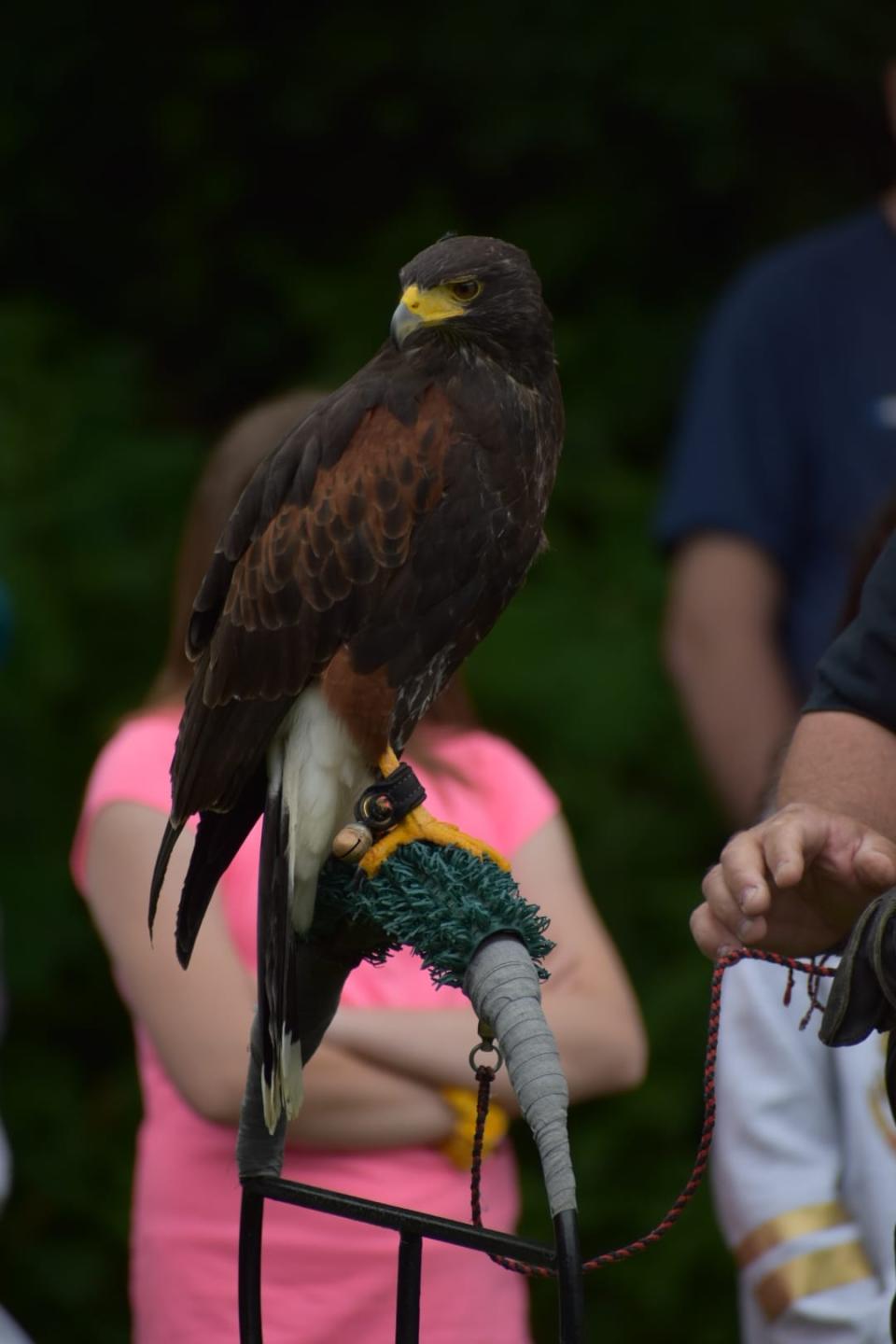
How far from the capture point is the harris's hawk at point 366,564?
1.34 meters

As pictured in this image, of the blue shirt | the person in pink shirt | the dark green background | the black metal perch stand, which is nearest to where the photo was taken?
the black metal perch stand

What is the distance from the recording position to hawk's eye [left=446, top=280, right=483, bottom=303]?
53.9 inches

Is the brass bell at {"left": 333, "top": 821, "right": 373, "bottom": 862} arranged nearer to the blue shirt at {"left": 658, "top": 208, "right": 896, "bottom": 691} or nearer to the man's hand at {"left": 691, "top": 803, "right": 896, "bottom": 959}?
the man's hand at {"left": 691, "top": 803, "right": 896, "bottom": 959}

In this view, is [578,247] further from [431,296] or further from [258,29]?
[431,296]

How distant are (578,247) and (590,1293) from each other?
2.26 m

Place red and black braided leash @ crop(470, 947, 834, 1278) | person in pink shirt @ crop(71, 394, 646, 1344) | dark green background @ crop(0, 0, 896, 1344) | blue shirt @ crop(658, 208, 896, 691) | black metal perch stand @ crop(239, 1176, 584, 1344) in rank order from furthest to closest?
dark green background @ crop(0, 0, 896, 1344) → blue shirt @ crop(658, 208, 896, 691) → person in pink shirt @ crop(71, 394, 646, 1344) → red and black braided leash @ crop(470, 947, 834, 1278) → black metal perch stand @ crop(239, 1176, 584, 1344)

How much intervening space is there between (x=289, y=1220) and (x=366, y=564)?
931 mm

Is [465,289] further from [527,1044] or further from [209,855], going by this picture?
[527,1044]

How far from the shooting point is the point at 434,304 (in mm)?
1372

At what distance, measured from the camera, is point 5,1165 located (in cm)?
214

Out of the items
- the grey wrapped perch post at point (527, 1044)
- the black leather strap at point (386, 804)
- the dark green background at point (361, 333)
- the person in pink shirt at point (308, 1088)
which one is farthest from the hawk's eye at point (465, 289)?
the dark green background at point (361, 333)

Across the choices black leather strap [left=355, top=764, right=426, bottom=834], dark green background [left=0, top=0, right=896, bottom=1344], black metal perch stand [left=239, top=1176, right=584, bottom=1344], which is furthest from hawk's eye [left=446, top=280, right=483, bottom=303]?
dark green background [left=0, top=0, right=896, bottom=1344]

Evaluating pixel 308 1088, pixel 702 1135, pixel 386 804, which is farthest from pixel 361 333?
pixel 702 1135

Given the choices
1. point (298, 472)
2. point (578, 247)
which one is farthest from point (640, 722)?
point (298, 472)
